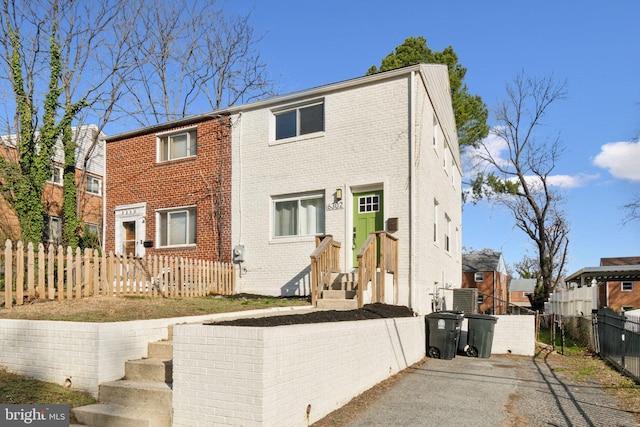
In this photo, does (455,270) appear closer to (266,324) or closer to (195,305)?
(195,305)

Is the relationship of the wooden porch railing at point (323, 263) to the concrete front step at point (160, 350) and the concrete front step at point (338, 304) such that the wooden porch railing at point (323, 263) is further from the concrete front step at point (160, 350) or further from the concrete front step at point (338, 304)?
the concrete front step at point (160, 350)

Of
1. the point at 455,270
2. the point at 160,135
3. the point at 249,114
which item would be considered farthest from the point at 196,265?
the point at 455,270

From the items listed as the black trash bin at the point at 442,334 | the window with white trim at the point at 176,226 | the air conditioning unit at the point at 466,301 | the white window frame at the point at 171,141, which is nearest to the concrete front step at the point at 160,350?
A: the black trash bin at the point at 442,334

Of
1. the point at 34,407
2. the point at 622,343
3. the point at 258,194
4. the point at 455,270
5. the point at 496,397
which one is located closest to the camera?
the point at 34,407

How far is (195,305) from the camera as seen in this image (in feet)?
31.5

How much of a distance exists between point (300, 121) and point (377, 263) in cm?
492

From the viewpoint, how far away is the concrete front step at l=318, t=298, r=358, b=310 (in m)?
10.3

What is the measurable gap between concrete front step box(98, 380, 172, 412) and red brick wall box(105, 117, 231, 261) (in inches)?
350

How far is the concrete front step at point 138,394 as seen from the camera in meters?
5.68

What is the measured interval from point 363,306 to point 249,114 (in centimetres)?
755

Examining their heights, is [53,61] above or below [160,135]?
above

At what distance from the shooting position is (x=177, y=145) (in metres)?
16.7

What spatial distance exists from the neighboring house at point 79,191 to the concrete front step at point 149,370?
16.3m

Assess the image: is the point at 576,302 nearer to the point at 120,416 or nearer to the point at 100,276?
the point at 100,276
